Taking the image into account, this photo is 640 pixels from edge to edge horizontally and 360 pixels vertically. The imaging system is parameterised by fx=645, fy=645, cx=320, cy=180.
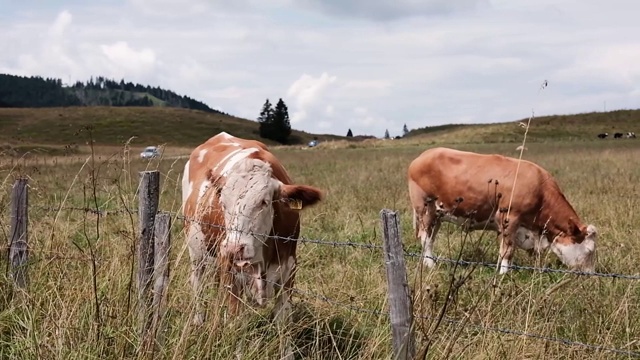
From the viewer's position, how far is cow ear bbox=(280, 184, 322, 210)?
5.14 metres

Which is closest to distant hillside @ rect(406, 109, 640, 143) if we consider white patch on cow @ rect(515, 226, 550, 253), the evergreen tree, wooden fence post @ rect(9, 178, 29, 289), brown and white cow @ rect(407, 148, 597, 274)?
the evergreen tree

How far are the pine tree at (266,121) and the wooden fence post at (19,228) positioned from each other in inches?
3462

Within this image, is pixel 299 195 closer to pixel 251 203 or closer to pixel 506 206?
pixel 251 203

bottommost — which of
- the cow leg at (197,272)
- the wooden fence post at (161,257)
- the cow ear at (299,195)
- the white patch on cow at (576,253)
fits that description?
the white patch on cow at (576,253)

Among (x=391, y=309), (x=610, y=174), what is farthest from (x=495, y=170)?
(x=610, y=174)

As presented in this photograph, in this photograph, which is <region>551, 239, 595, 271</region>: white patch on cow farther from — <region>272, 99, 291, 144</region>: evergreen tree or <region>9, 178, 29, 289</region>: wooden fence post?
<region>272, 99, 291, 144</region>: evergreen tree

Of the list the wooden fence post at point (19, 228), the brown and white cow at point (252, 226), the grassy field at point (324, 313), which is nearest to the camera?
the grassy field at point (324, 313)

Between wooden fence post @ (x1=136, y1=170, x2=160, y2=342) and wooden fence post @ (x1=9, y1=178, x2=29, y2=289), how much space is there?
50.5 inches

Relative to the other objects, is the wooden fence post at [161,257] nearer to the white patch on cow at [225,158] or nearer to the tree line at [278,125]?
the white patch on cow at [225,158]

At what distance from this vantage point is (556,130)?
6309 cm

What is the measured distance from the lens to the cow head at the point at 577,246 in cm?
719

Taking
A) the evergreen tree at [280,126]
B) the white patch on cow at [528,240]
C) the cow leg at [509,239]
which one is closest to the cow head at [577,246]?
the white patch on cow at [528,240]

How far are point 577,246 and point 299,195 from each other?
12.9 ft

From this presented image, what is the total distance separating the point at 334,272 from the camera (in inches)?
245
